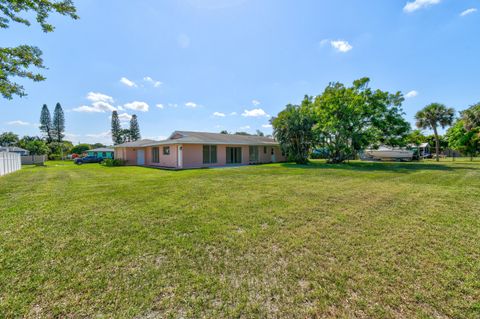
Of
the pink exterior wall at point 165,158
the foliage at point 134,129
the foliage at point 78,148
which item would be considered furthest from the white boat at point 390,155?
the foliage at point 78,148

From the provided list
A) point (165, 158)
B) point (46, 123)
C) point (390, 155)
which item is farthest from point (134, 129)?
point (390, 155)

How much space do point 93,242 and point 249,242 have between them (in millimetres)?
2572

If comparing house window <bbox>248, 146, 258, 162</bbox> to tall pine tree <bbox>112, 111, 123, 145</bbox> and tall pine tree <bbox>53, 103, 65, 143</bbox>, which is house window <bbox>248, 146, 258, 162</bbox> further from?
tall pine tree <bbox>53, 103, 65, 143</bbox>

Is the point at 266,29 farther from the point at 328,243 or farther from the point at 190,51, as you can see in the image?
the point at 328,243

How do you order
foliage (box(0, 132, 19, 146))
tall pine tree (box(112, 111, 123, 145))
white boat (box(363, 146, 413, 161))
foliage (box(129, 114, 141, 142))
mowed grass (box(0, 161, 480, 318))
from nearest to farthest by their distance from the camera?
mowed grass (box(0, 161, 480, 318)) → white boat (box(363, 146, 413, 161)) → foliage (box(0, 132, 19, 146)) → tall pine tree (box(112, 111, 123, 145)) → foliage (box(129, 114, 141, 142))

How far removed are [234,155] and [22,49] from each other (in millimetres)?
14839

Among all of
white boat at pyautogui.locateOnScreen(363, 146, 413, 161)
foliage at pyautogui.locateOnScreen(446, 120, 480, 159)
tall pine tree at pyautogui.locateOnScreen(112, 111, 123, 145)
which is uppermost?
tall pine tree at pyautogui.locateOnScreen(112, 111, 123, 145)

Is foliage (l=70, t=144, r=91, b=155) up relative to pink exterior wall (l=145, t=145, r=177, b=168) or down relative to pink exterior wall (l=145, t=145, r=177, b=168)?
up

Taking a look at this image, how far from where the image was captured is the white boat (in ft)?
85.8

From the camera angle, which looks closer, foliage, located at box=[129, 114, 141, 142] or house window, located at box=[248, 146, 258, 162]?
house window, located at box=[248, 146, 258, 162]

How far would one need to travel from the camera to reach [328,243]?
3256 millimetres

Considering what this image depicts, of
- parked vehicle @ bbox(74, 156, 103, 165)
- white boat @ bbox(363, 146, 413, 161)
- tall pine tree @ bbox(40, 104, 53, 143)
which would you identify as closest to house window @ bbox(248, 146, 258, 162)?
white boat @ bbox(363, 146, 413, 161)

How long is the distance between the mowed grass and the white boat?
26.0 m

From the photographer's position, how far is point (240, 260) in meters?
2.80
